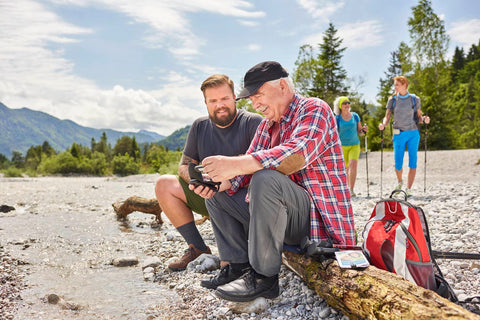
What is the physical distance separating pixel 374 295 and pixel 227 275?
4.65 ft

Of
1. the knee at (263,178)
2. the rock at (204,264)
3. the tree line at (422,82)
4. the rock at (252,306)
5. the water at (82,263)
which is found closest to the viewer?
the knee at (263,178)

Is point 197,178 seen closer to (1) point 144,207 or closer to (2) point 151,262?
(2) point 151,262

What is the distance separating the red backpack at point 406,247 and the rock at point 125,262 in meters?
2.85

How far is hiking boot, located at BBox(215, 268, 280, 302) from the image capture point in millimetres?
2604

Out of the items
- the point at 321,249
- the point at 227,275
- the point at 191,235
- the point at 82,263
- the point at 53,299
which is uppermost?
the point at 321,249

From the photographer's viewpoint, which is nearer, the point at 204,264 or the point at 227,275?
the point at 227,275

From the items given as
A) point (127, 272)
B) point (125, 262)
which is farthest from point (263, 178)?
point (125, 262)

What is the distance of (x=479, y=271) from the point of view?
3.10 meters

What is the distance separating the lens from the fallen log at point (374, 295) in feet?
5.66

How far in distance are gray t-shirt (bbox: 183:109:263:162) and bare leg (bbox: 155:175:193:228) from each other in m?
0.38

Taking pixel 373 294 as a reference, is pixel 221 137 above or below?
above

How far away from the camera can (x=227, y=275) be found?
313 cm

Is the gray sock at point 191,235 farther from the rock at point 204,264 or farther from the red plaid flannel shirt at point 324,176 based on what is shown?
the red plaid flannel shirt at point 324,176

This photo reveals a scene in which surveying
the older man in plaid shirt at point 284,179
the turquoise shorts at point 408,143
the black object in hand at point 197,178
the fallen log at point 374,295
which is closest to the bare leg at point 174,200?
the black object in hand at point 197,178
